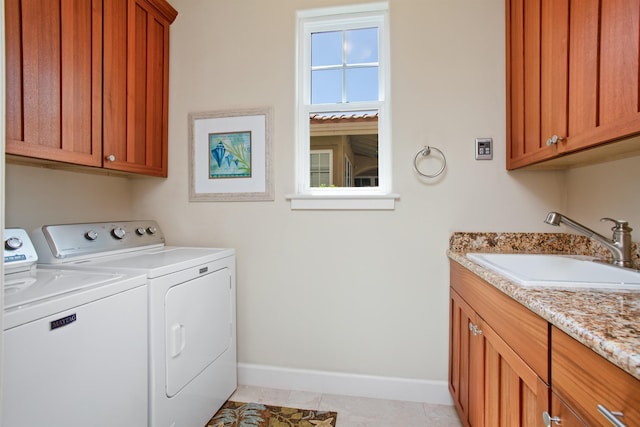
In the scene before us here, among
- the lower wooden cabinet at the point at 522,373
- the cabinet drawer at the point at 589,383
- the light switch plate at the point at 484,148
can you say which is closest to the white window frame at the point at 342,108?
the light switch plate at the point at 484,148

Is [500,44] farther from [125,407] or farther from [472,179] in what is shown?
[125,407]

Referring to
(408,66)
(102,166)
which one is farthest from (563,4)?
(102,166)

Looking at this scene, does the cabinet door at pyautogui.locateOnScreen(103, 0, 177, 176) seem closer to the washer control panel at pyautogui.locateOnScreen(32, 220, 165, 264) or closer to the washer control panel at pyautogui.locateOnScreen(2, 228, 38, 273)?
the washer control panel at pyautogui.locateOnScreen(32, 220, 165, 264)

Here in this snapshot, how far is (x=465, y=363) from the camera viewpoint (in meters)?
1.46

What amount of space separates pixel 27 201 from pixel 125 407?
1.25 metres

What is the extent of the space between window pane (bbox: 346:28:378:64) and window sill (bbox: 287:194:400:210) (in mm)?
947

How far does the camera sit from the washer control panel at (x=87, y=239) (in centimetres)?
138

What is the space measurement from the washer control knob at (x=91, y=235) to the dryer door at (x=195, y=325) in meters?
0.59

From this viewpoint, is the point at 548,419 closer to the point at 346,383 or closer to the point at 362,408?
the point at 362,408

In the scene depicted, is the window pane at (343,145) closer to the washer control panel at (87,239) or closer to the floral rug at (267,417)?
the washer control panel at (87,239)

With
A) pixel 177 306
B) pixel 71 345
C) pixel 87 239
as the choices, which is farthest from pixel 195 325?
pixel 87 239

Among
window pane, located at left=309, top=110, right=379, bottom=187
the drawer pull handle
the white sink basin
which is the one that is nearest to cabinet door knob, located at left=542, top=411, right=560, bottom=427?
the drawer pull handle

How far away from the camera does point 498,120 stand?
1755 millimetres

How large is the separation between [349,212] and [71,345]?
4.75 feet
